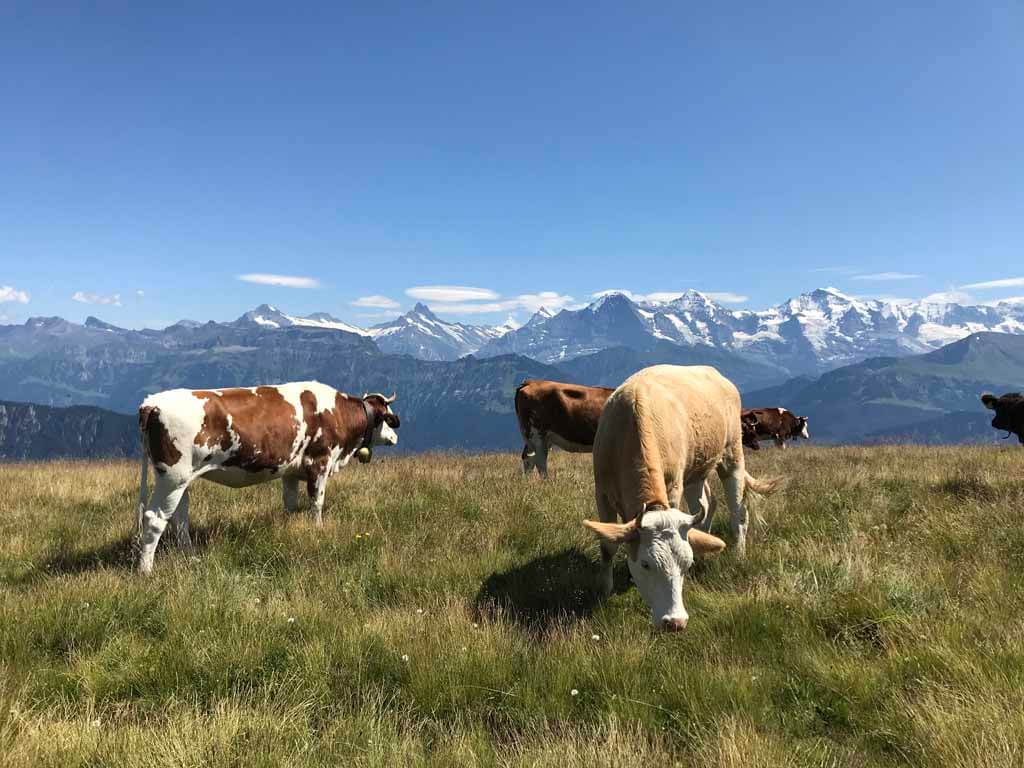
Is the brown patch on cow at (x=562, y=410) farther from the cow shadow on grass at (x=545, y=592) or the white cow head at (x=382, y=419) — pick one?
the cow shadow on grass at (x=545, y=592)

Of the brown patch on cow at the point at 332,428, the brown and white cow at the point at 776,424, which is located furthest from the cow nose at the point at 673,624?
the brown and white cow at the point at 776,424

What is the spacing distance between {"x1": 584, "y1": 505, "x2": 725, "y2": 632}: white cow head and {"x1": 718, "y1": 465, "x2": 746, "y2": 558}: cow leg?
2.67 m

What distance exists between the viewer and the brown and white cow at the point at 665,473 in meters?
4.97

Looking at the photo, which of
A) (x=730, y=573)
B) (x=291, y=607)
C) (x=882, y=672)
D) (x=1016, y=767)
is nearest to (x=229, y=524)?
(x=291, y=607)

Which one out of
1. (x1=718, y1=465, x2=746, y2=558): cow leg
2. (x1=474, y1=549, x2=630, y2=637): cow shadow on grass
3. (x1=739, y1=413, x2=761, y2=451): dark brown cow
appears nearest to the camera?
(x1=474, y1=549, x2=630, y2=637): cow shadow on grass

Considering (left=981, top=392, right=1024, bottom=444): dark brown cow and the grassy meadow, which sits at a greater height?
(left=981, top=392, right=1024, bottom=444): dark brown cow

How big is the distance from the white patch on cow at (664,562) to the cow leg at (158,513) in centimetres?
586

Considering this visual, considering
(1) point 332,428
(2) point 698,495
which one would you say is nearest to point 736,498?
(2) point 698,495

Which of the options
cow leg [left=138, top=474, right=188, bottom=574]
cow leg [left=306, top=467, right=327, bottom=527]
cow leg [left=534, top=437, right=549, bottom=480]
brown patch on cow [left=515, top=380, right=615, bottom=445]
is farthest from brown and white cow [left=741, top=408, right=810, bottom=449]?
cow leg [left=138, top=474, right=188, bottom=574]

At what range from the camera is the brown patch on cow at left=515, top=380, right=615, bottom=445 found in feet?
Answer: 48.0

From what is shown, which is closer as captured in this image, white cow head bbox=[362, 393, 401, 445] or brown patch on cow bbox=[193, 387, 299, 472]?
brown patch on cow bbox=[193, 387, 299, 472]

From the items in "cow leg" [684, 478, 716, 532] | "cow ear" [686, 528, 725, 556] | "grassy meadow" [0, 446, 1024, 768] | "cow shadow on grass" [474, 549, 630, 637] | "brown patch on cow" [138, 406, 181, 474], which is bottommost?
"cow shadow on grass" [474, 549, 630, 637]

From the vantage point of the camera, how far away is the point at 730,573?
249 inches

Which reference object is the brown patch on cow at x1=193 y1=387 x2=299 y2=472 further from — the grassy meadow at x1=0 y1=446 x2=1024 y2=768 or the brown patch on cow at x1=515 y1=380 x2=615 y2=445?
the brown patch on cow at x1=515 y1=380 x2=615 y2=445
